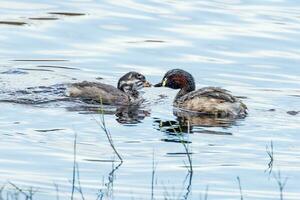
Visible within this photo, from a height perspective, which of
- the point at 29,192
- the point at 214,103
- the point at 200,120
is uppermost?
the point at 29,192

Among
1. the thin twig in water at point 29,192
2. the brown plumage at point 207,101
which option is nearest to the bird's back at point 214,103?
the brown plumage at point 207,101

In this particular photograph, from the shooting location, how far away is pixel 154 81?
1744 centimetres

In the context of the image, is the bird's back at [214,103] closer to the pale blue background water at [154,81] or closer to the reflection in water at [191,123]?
the reflection in water at [191,123]

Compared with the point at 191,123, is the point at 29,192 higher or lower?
higher

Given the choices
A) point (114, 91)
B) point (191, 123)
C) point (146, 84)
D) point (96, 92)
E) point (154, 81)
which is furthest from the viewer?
point (154, 81)

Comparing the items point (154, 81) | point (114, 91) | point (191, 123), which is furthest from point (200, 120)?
point (154, 81)

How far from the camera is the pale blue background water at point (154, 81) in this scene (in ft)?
36.9

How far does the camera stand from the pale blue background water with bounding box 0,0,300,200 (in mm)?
11242

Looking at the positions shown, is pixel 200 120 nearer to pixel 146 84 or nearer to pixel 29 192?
pixel 146 84

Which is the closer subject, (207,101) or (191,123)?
(191,123)

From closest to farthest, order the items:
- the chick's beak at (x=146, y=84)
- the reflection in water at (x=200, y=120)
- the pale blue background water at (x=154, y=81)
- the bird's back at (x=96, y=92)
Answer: the pale blue background water at (x=154, y=81), the reflection in water at (x=200, y=120), the bird's back at (x=96, y=92), the chick's beak at (x=146, y=84)

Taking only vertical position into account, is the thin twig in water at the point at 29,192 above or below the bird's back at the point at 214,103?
above

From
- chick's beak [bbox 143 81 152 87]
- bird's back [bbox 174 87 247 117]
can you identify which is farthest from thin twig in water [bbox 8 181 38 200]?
chick's beak [bbox 143 81 152 87]

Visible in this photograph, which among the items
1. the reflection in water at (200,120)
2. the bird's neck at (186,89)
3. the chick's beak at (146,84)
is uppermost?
the chick's beak at (146,84)
